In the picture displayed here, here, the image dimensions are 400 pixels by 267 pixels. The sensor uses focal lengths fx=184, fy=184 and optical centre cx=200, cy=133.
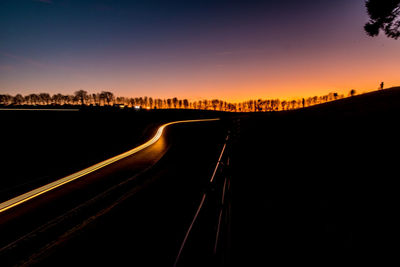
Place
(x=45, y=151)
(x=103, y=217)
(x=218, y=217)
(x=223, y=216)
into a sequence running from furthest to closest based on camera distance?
(x=45, y=151), (x=103, y=217), (x=223, y=216), (x=218, y=217)

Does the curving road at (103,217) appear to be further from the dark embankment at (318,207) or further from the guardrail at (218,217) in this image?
the dark embankment at (318,207)

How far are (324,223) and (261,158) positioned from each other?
5.02 metres

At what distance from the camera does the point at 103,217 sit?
437cm

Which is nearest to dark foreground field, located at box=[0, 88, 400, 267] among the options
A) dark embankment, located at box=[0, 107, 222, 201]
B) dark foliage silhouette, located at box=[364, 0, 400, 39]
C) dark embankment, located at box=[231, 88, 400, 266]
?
dark embankment, located at box=[231, 88, 400, 266]

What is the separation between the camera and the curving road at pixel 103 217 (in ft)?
11.0

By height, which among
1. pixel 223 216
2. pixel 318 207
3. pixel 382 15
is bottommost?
pixel 318 207

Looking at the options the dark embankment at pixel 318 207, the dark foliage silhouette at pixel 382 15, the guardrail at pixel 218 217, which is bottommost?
the dark embankment at pixel 318 207

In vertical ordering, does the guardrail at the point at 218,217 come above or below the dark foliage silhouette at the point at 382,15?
below

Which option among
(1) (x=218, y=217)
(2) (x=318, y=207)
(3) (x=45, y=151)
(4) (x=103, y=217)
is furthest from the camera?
(3) (x=45, y=151)

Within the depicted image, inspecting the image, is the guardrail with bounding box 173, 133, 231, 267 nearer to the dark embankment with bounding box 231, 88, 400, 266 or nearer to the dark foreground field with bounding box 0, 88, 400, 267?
the dark foreground field with bounding box 0, 88, 400, 267

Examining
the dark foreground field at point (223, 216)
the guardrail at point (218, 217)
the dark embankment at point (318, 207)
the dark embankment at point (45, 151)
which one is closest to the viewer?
the guardrail at point (218, 217)

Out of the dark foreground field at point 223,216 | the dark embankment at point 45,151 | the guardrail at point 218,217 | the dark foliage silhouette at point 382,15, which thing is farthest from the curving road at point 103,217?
the dark foliage silhouette at point 382,15

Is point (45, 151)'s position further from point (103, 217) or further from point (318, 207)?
point (318, 207)

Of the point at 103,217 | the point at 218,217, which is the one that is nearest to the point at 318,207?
→ the point at 218,217
